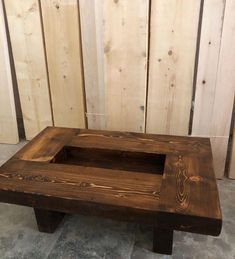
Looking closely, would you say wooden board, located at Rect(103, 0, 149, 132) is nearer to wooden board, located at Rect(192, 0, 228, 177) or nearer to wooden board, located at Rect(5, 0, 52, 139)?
wooden board, located at Rect(192, 0, 228, 177)

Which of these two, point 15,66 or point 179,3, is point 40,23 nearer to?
point 15,66

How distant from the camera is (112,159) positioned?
1.42 meters

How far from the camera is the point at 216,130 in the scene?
1660 mm

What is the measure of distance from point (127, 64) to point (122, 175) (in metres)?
0.77

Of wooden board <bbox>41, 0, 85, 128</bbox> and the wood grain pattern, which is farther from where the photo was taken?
wooden board <bbox>41, 0, 85, 128</bbox>

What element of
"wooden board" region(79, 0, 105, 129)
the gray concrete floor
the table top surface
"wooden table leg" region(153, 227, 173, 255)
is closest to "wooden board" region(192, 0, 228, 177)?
the table top surface

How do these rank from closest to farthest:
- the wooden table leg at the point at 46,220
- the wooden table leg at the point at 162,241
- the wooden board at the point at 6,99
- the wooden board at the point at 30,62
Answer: the wooden table leg at the point at 162,241 → the wooden table leg at the point at 46,220 → the wooden board at the point at 30,62 → the wooden board at the point at 6,99

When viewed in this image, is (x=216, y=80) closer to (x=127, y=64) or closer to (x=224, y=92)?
(x=224, y=92)

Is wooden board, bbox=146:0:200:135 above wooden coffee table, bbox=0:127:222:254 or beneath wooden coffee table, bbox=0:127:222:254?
above

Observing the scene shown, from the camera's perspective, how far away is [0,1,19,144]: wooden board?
1.93 metres

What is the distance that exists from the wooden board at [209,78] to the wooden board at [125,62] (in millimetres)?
338

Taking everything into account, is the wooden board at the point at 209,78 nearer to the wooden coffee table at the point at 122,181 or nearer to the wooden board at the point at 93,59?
the wooden coffee table at the point at 122,181

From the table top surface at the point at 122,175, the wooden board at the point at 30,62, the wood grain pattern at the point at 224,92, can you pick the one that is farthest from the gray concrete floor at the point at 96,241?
the wooden board at the point at 30,62

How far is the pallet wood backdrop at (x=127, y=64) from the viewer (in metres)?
1.48
